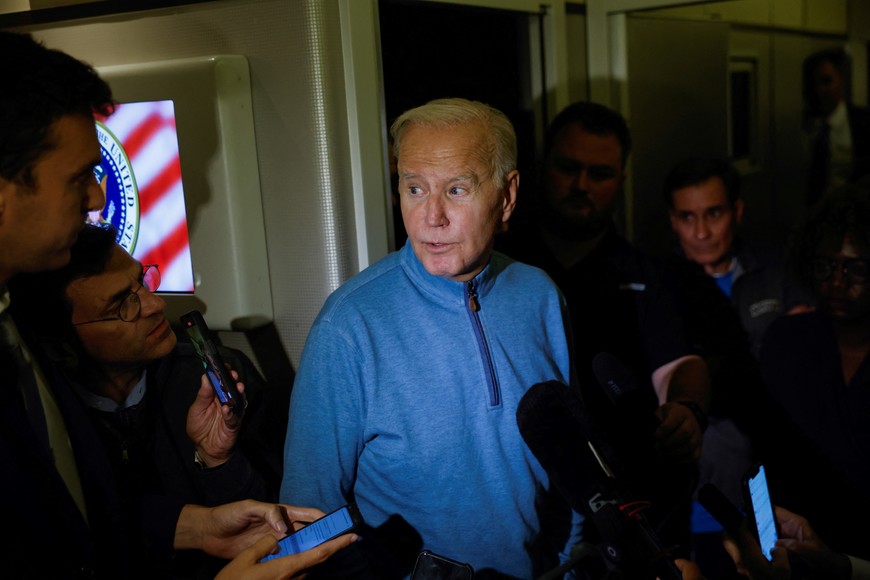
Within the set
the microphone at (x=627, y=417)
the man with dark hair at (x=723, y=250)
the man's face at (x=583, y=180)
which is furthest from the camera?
the man with dark hair at (x=723, y=250)

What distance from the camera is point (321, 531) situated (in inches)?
51.8

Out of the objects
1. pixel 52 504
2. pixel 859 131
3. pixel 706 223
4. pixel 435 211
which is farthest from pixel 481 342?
pixel 859 131

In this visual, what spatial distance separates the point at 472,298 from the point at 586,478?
1.81 ft

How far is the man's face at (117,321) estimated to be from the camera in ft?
5.71

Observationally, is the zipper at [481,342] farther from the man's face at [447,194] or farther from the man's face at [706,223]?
the man's face at [706,223]

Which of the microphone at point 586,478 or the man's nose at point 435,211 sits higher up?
the man's nose at point 435,211

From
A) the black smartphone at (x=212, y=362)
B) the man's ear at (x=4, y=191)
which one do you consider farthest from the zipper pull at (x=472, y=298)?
the man's ear at (x=4, y=191)

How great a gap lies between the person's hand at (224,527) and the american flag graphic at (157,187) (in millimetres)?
663

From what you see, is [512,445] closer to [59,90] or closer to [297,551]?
[297,551]

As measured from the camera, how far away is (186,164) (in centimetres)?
205

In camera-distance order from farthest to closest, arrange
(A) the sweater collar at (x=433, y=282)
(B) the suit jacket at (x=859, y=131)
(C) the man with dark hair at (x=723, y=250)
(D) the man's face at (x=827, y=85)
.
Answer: (D) the man's face at (x=827, y=85), (B) the suit jacket at (x=859, y=131), (C) the man with dark hair at (x=723, y=250), (A) the sweater collar at (x=433, y=282)

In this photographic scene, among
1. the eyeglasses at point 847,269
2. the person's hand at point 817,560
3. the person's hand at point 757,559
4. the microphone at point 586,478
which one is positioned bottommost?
the person's hand at point 817,560

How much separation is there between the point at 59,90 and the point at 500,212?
870 millimetres

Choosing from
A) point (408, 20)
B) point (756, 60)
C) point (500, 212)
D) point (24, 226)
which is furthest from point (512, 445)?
point (756, 60)
